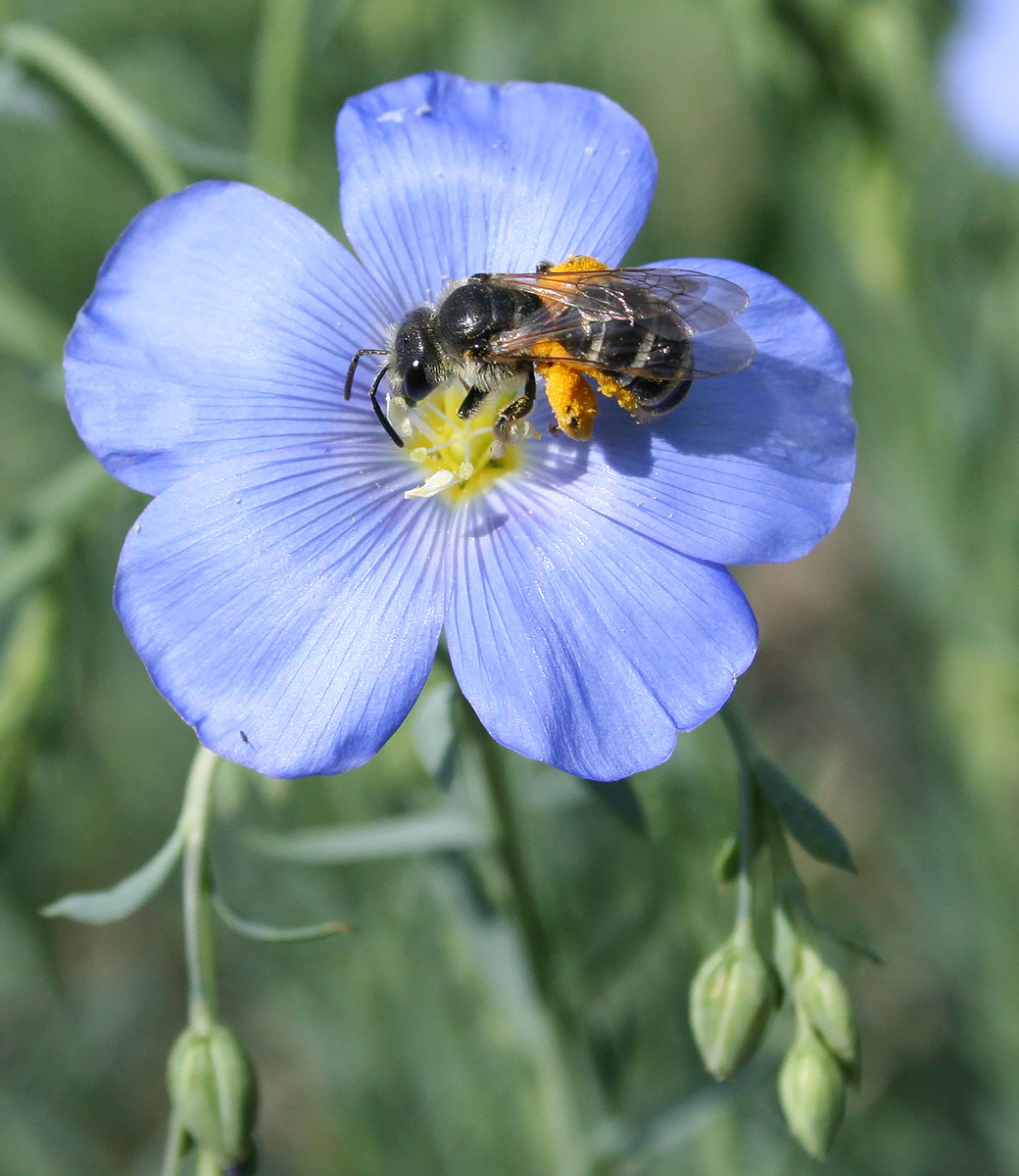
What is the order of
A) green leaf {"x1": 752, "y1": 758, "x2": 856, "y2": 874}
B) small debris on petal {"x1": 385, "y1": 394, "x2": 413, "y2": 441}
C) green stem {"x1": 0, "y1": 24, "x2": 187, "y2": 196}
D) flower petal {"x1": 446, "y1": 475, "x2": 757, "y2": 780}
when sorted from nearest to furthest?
flower petal {"x1": 446, "y1": 475, "x2": 757, "y2": 780}
green leaf {"x1": 752, "y1": 758, "x2": 856, "y2": 874}
small debris on petal {"x1": 385, "y1": 394, "x2": 413, "y2": 441}
green stem {"x1": 0, "y1": 24, "x2": 187, "y2": 196}

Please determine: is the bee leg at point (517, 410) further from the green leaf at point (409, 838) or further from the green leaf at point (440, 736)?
the green leaf at point (409, 838)

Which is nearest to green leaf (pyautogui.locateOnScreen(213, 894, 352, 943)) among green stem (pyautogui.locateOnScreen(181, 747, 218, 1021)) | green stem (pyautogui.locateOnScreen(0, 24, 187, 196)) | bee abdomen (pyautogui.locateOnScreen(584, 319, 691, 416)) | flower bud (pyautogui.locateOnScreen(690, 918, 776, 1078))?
green stem (pyautogui.locateOnScreen(181, 747, 218, 1021))

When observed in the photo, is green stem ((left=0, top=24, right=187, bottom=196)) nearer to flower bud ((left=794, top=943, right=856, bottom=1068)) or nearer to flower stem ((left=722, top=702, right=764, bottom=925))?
flower stem ((left=722, top=702, right=764, bottom=925))

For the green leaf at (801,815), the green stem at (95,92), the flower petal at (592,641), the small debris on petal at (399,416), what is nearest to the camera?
the flower petal at (592,641)

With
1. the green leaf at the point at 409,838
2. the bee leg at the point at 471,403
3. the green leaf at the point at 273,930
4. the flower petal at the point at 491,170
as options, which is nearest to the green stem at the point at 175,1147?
the green leaf at the point at 273,930

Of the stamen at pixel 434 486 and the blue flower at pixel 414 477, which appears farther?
the stamen at pixel 434 486

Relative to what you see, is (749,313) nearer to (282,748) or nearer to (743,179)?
(282,748)
